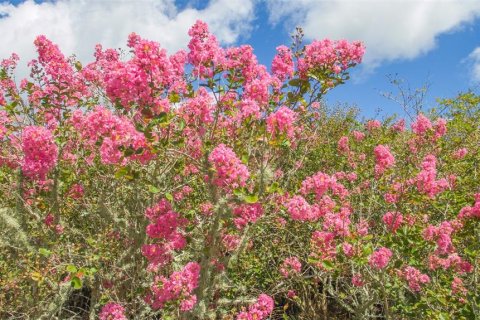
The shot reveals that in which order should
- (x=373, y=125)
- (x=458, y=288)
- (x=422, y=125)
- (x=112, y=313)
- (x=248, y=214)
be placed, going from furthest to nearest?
(x=373, y=125)
(x=422, y=125)
(x=248, y=214)
(x=112, y=313)
(x=458, y=288)

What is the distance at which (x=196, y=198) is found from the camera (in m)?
6.63

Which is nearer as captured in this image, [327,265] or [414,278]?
[327,265]

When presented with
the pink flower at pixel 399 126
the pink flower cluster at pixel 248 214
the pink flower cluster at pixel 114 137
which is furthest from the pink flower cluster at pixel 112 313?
the pink flower at pixel 399 126

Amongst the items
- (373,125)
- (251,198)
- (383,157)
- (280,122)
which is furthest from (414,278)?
(373,125)

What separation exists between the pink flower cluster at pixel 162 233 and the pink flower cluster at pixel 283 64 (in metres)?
2.15

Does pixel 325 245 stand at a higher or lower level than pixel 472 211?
lower

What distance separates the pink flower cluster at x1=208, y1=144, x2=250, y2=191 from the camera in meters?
3.69

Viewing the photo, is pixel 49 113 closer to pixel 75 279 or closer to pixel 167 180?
pixel 167 180

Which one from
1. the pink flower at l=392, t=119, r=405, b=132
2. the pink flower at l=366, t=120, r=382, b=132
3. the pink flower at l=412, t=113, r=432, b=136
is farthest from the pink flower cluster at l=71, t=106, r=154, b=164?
the pink flower at l=366, t=120, r=382, b=132

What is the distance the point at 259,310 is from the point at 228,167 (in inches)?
75.3

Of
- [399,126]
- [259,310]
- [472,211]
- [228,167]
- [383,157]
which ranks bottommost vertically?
[259,310]

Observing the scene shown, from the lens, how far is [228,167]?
Answer: 12.1 feet

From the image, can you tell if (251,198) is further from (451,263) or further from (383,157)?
(383,157)

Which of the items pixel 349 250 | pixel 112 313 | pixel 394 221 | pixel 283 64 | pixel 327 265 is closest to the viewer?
pixel 327 265
